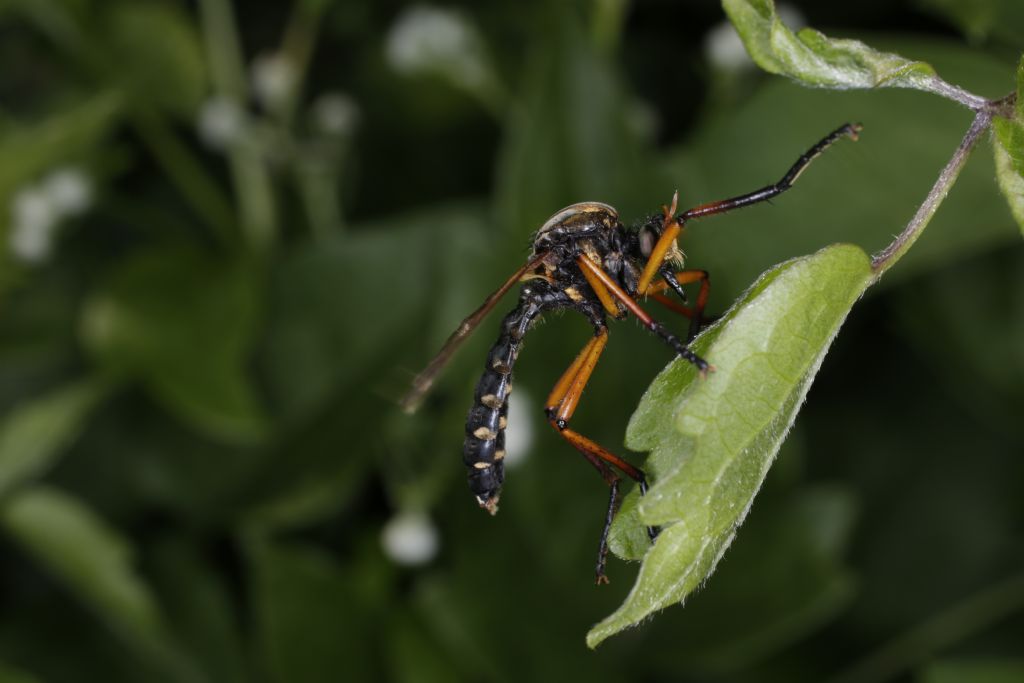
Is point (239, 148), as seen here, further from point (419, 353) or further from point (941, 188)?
point (941, 188)

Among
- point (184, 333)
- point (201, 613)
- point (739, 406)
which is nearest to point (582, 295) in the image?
point (739, 406)

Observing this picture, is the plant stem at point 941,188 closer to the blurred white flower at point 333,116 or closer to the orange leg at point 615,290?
the orange leg at point 615,290

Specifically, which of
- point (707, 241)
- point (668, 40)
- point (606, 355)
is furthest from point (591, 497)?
point (668, 40)

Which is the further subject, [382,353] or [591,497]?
[382,353]

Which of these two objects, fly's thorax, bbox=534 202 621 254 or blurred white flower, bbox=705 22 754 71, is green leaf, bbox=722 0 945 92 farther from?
blurred white flower, bbox=705 22 754 71

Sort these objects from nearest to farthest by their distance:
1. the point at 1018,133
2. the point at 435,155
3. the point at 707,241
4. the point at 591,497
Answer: the point at 1018,133
the point at 707,241
the point at 591,497
the point at 435,155

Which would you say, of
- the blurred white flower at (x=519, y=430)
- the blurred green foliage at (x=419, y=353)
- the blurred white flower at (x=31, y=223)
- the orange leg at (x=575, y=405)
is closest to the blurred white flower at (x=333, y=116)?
the blurred green foliage at (x=419, y=353)

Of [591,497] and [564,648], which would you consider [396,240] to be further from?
[564,648]
